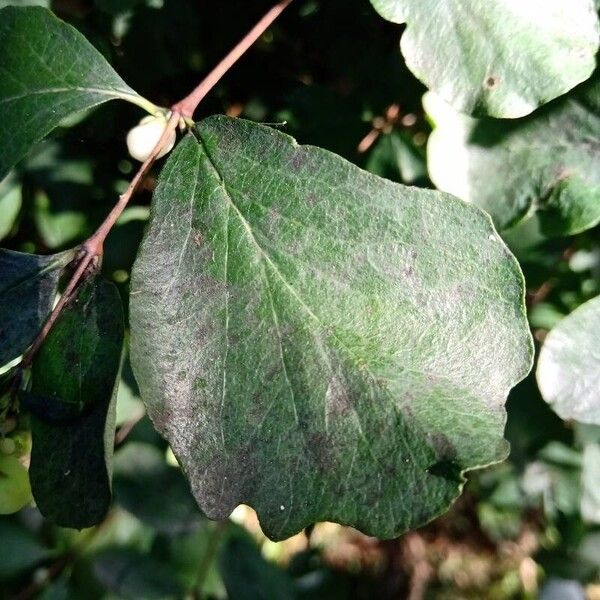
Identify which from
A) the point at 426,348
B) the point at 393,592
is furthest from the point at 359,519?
the point at 393,592

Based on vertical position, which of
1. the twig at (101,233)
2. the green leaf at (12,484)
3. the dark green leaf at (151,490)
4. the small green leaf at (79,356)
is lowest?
the dark green leaf at (151,490)

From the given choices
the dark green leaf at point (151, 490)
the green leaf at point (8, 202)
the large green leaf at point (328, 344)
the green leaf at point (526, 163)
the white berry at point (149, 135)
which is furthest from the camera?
the dark green leaf at point (151, 490)

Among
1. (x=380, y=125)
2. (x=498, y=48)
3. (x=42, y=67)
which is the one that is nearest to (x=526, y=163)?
(x=498, y=48)

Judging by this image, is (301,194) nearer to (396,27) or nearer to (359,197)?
(359,197)

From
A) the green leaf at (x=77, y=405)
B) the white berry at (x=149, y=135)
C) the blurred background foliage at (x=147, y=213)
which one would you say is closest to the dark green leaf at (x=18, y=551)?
the blurred background foliage at (x=147, y=213)

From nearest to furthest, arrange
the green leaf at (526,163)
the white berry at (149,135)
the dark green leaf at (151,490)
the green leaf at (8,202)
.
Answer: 1. the white berry at (149,135)
2. the green leaf at (526,163)
3. the green leaf at (8,202)
4. the dark green leaf at (151,490)

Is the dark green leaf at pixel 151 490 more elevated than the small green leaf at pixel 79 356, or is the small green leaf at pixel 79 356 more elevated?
the small green leaf at pixel 79 356

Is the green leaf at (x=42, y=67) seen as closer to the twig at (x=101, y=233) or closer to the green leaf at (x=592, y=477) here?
the twig at (x=101, y=233)
